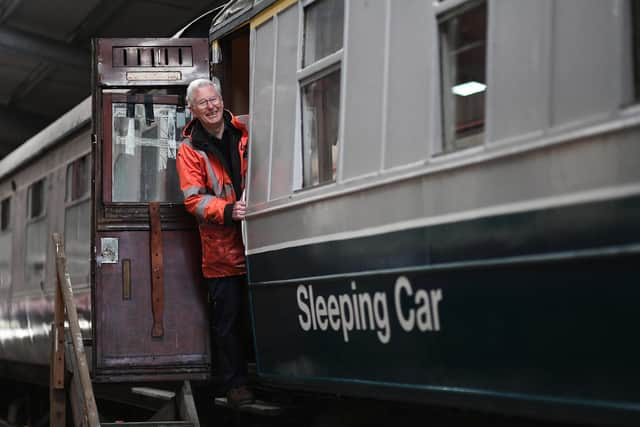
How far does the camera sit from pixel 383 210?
4.62m

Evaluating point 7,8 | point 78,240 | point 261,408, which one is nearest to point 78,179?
point 78,240

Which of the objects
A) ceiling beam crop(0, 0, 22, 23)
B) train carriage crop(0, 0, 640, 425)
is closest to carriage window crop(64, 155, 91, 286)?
train carriage crop(0, 0, 640, 425)

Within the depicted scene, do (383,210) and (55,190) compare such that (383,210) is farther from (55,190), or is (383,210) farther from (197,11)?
(197,11)

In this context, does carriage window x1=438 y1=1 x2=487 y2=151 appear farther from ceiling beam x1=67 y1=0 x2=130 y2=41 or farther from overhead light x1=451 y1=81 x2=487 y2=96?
ceiling beam x1=67 y1=0 x2=130 y2=41

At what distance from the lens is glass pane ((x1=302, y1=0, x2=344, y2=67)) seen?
529 centimetres

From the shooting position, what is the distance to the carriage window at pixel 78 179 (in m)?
9.42

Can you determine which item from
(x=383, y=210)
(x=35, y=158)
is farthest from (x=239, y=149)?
(x=35, y=158)

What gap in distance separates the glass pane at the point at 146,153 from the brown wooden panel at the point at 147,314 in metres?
0.29

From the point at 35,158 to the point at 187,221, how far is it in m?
5.20

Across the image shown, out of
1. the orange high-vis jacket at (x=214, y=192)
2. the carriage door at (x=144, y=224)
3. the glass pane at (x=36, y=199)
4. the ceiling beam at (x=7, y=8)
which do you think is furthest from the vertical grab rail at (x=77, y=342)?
the ceiling beam at (x=7, y=8)

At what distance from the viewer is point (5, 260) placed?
12312 millimetres

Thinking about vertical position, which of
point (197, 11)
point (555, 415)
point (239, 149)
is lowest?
point (555, 415)

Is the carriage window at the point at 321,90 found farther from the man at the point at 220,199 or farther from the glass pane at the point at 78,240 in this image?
the glass pane at the point at 78,240

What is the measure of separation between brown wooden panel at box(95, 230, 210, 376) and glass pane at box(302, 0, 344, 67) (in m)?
1.49
